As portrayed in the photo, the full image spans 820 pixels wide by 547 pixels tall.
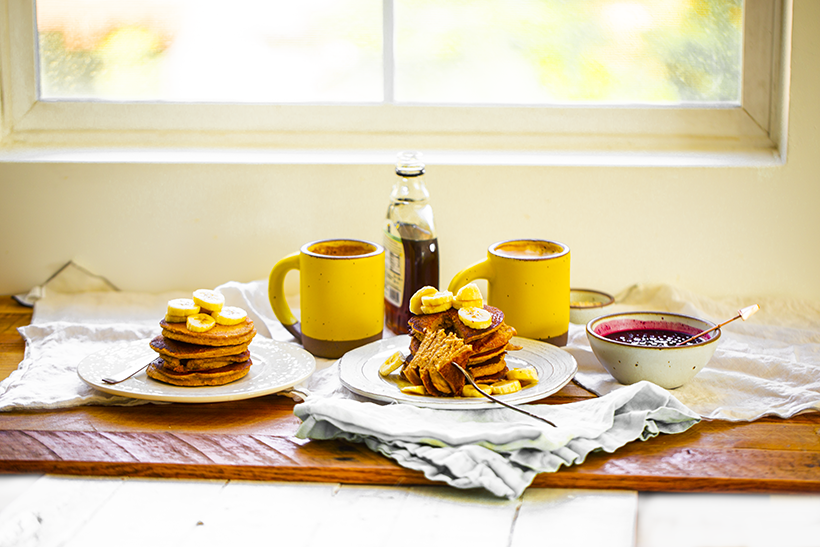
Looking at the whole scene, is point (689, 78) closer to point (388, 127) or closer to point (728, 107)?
point (728, 107)

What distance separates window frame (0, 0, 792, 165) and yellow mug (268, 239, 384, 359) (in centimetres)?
45

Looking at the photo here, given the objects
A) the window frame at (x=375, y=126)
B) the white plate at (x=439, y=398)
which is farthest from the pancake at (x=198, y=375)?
the window frame at (x=375, y=126)

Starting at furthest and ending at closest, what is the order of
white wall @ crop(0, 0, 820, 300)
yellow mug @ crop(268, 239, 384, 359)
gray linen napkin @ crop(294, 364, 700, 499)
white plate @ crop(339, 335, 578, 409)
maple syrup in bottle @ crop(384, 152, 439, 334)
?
1. white wall @ crop(0, 0, 820, 300)
2. maple syrup in bottle @ crop(384, 152, 439, 334)
3. yellow mug @ crop(268, 239, 384, 359)
4. white plate @ crop(339, 335, 578, 409)
5. gray linen napkin @ crop(294, 364, 700, 499)

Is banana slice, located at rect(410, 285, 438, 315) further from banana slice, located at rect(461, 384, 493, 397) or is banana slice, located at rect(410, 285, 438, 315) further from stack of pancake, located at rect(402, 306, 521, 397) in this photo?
banana slice, located at rect(461, 384, 493, 397)

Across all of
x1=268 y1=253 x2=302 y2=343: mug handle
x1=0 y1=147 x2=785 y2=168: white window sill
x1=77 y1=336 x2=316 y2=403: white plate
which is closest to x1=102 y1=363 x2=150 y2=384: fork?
x1=77 y1=336 x2=316 y2=403: white plate

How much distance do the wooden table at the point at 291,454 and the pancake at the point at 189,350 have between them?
0.07m

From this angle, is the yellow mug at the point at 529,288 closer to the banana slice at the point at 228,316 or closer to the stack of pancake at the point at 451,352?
the stack of pancake at the point at 451,352

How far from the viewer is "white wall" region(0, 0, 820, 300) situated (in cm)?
139

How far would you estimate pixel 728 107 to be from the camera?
1482 mm

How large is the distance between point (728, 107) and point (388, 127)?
64 cm

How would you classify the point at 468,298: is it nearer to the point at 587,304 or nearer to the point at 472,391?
the point at 472,391

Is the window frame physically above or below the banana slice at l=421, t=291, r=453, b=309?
above

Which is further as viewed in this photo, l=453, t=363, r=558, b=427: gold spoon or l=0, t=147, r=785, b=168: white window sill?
l=0, t=147, r=785, b=168: white window sill

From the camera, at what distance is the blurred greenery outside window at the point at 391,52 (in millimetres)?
1485
